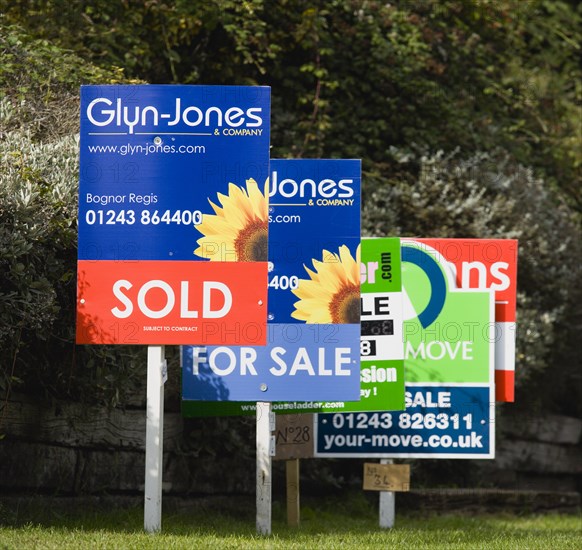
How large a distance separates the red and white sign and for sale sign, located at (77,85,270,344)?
3.77 m

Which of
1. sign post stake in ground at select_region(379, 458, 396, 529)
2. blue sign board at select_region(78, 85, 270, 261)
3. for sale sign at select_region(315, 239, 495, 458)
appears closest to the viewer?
blue sign board at select_region(78, 85, 270, 261)

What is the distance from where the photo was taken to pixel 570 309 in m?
19.3

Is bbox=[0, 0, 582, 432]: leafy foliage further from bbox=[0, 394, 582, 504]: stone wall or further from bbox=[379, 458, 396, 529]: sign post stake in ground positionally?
bbox=[379, 458, 396, 529]: sign post stake in ground

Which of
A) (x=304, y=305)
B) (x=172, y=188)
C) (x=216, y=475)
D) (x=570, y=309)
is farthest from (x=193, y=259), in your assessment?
(x=570, y=309)

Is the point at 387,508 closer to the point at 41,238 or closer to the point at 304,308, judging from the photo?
the point at 304,308

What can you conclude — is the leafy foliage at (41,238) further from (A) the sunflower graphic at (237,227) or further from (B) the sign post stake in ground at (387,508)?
(B) the sign post stake in ground at (387,508)

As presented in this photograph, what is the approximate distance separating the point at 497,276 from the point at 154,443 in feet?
16.3

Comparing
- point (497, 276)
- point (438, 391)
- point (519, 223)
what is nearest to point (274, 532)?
point (438, 391)

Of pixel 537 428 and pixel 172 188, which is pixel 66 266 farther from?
pixel 537 428

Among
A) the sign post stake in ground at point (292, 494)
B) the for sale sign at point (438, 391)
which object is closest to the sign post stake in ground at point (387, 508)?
the for sale sign at point (438, 391)

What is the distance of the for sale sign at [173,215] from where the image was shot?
30.5ft

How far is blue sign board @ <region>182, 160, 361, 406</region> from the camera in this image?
34.9ft

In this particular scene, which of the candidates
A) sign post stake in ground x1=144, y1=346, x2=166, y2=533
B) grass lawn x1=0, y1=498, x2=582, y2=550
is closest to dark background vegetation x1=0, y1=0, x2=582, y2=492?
grass lawn x1=0, y1=498, x2=582, y2=550

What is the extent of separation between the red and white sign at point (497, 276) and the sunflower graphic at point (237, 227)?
3.70 meters
